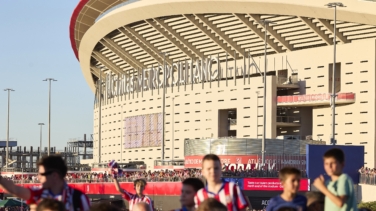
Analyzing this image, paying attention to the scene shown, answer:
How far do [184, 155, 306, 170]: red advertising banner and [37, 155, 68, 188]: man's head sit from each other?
53.2m

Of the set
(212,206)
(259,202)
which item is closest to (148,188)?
(259,202)

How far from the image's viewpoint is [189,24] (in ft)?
260

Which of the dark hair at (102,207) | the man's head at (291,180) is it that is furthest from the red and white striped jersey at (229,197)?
the dark hair at (102,207)

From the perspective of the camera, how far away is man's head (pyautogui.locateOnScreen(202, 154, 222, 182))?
360 inches

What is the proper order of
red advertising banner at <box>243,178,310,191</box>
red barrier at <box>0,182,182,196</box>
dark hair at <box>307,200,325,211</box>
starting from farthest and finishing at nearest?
red barrier at <box>0,182,182,196</box> < red advertising banner at <box>243,178,310,191</box> < dark hair at <box>307,200,325,211</box>

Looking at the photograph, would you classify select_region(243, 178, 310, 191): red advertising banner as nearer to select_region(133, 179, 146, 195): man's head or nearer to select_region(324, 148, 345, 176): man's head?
select_region(133, 179, 146, 195): man's head

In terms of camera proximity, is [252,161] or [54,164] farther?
[252,161]

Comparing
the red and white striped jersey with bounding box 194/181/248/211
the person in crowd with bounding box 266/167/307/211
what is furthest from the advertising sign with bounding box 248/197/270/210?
the person in crowd with bounding box 266/167/307/211

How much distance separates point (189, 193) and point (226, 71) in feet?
226

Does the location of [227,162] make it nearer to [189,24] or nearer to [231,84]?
[231,84]

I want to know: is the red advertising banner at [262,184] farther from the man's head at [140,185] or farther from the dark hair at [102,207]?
the dark hair at [102,207]

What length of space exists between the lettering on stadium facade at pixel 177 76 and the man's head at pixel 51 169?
2620 inches

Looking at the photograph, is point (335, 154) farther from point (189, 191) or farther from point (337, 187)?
point (189, 191)

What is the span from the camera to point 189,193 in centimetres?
931
